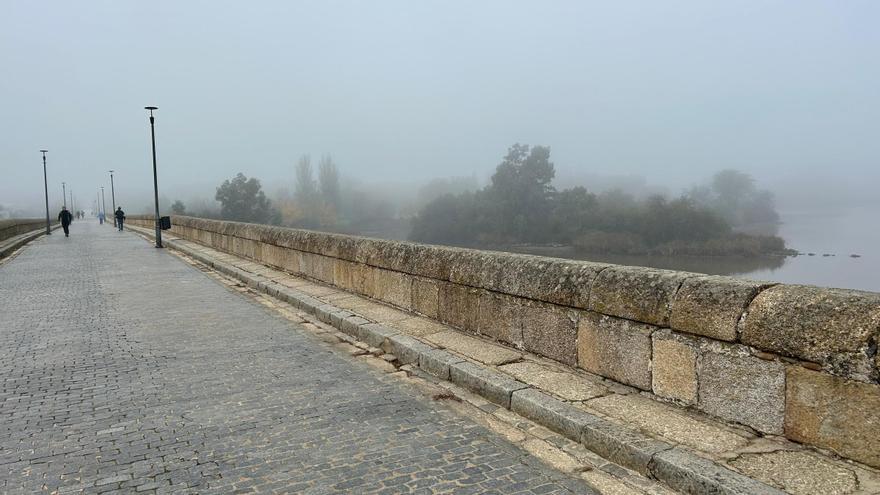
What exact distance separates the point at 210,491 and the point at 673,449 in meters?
2.57

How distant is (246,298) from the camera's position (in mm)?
10008

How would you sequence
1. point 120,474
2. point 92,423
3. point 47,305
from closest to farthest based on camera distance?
point 120,474 < point 92,423 < point 47,305

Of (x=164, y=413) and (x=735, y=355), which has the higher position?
(x=735, y=355)

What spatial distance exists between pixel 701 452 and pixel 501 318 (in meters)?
2.66

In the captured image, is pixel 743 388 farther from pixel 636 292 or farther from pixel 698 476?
Answer: pixel 636 292

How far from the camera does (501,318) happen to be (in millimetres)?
5684

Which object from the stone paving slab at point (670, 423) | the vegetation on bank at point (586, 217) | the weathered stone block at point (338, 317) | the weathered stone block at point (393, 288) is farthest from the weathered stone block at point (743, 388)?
the vegetation on bank at point (586, 217)

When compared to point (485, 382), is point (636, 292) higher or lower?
higher

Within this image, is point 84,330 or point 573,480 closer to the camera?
point 573,480

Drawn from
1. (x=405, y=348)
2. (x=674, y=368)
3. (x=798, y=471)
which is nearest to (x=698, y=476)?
(x=798, y=471)

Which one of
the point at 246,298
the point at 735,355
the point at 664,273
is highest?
the point at 664,273

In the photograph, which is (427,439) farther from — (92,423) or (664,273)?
(92,423)

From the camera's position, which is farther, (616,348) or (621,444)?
(616,348)

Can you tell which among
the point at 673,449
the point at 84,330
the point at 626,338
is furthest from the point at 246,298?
the point at 673,449
